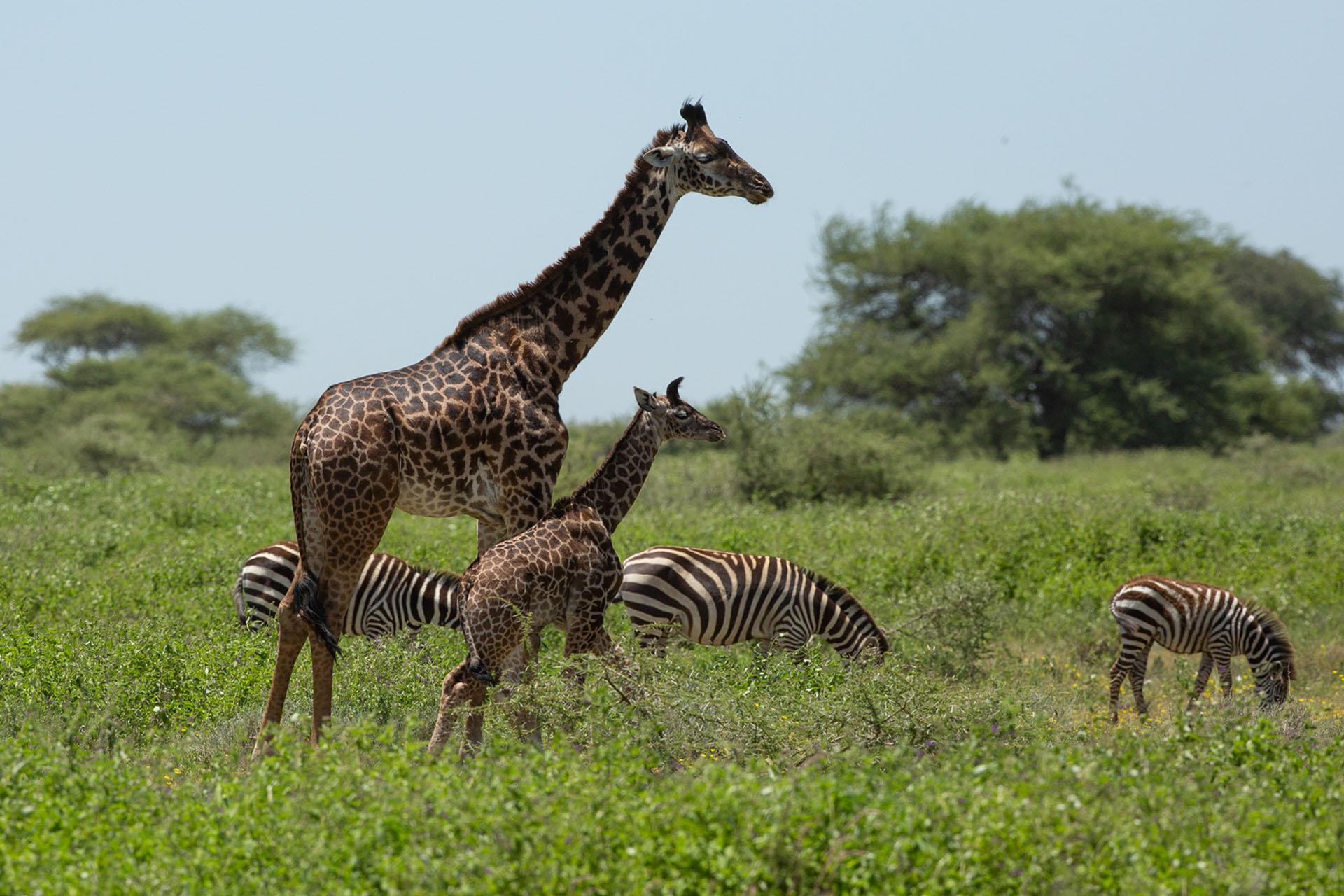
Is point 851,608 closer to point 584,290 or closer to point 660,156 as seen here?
point 584,290

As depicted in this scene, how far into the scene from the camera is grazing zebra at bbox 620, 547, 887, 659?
10492 millimetres

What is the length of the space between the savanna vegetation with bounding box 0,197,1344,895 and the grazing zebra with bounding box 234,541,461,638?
532 mm

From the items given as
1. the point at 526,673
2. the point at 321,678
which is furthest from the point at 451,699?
the point at 321,678

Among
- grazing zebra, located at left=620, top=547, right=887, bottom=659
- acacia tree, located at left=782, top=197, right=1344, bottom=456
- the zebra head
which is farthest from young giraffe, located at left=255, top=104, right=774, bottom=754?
acacia tree, located at left=782, top=197, right=1344, bottom=456

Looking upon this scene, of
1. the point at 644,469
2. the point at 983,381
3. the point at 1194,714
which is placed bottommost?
the point at 1194,714

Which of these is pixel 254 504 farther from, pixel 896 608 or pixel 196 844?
pixel 196 844

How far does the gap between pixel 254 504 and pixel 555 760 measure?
14.1 metres

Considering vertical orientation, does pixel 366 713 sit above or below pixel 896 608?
below

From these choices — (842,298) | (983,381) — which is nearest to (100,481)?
(983,381)

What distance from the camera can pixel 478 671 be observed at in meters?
7.26

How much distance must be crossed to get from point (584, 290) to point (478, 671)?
2.29 metres

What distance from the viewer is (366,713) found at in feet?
27.5

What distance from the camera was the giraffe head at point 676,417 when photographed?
8.83 meters

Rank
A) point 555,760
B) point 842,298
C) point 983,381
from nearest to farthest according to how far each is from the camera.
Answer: point 555,760 < point 983,381 < point 842,298
